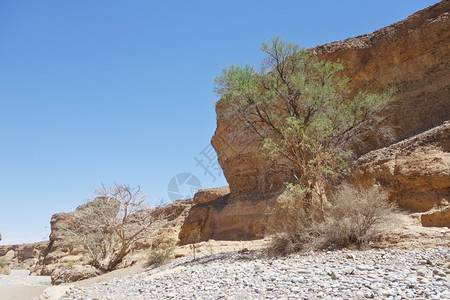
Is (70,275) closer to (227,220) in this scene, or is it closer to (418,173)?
(227,220)

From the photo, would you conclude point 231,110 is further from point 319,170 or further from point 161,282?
point 161,282

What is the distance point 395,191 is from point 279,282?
7891mm

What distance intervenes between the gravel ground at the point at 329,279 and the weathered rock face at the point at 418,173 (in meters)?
3.99

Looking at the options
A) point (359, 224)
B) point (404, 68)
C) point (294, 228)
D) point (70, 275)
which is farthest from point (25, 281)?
point (404, 68)

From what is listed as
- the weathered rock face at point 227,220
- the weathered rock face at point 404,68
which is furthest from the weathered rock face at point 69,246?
the weathered rock face at point 404,68

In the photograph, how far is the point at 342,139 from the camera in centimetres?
1371

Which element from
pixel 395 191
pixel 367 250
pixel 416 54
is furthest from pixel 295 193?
pixel 416 54

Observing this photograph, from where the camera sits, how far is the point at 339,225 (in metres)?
8.17

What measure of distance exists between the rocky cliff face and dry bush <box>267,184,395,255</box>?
14.2ft

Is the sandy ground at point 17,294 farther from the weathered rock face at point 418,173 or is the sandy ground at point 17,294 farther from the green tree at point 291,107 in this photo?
the weathered rock face at point 418,173

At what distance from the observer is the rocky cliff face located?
1609cm

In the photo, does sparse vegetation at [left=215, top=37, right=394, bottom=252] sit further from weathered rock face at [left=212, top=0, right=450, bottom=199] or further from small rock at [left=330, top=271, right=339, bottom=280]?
small rock at [left=330, top=271, right=339, bottom=280]

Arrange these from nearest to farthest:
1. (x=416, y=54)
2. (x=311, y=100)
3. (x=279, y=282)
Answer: (x=279, y=282), (x=311, y=100), (x=416, y=54)

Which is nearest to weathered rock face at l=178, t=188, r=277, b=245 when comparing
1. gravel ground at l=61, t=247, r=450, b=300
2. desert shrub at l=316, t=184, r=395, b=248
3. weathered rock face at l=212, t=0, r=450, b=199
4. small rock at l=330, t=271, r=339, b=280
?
weathered rock face at l=212, t=0, r=450, b=199
